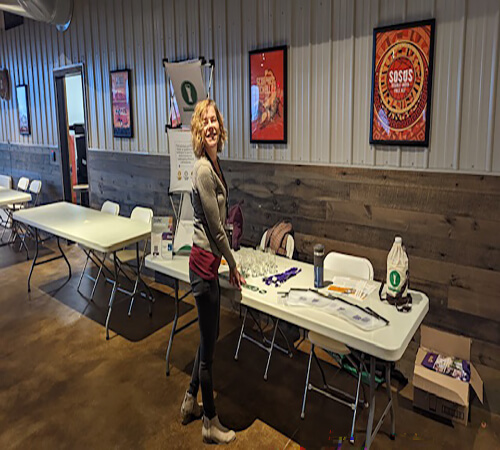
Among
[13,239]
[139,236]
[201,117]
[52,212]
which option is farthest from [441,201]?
[13,239]

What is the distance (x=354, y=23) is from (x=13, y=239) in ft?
20.1

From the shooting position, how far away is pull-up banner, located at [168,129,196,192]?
3585 millimetres

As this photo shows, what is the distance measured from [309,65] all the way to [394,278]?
6.17 feet

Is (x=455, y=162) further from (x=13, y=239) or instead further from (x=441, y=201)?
(x=13, y=239)

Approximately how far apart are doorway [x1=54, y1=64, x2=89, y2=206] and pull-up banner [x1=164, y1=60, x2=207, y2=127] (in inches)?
105

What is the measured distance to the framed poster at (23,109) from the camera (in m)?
7.03

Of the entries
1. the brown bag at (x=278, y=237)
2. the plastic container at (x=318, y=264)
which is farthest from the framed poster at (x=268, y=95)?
the plastic container at (x=318, y=264)

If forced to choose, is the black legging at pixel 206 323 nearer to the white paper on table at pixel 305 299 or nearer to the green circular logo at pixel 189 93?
the white paper on table at pixel 305 299

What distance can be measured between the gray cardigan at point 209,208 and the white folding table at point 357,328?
0.34m

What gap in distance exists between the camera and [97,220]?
4.58 m

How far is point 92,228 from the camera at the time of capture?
4.23 m

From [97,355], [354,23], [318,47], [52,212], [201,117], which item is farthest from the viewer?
[52,212]

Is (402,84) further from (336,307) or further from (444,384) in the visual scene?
(444,384)

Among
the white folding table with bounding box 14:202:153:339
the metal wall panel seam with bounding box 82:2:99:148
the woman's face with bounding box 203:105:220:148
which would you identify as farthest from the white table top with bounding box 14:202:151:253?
the woman's face with bounding box 203:105:220:148
